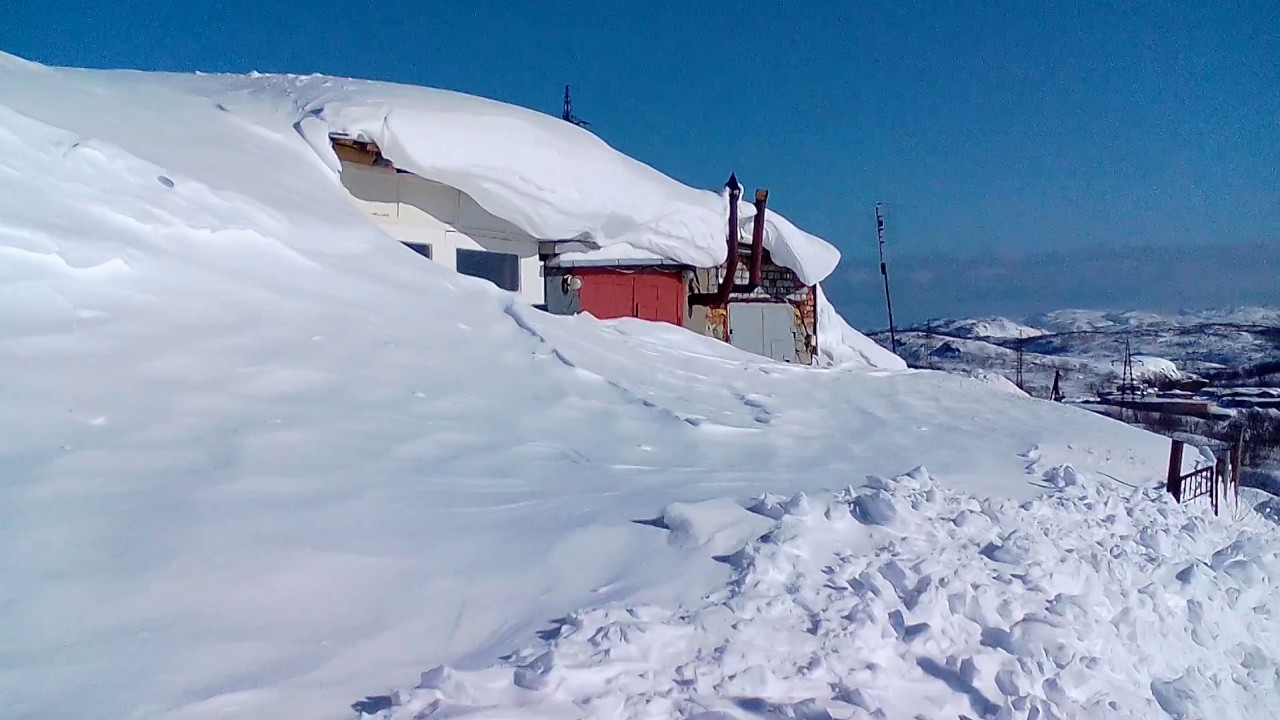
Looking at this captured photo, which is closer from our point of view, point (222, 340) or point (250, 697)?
point (250, 697)

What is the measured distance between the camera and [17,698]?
82.0 inches

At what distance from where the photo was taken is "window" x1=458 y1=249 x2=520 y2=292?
380 inches

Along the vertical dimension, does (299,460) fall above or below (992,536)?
above

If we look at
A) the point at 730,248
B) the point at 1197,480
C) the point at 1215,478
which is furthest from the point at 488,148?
the point at 1215,478

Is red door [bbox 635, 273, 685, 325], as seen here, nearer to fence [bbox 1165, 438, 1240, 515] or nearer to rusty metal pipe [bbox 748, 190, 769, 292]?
rusty metal pipe [bbox 748, 190, 769, 292]

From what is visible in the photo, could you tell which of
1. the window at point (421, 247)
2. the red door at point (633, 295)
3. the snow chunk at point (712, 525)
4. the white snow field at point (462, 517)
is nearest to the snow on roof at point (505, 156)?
the red door at point (633, 295)

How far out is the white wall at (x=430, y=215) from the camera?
8.74 meters

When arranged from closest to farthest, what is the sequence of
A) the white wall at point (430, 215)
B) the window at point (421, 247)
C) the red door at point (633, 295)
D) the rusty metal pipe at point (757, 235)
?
the white wall at point (430, 215) < the window at point (421, 247) < the red door at point (633, 295) < the rusty metal pipe at point (757, 235)

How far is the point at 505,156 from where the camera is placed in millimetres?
9023

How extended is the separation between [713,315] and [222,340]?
29.1ft

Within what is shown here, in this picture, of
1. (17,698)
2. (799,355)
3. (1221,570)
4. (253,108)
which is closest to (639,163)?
(799,355)

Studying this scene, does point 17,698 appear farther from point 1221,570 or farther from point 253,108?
point 253,108

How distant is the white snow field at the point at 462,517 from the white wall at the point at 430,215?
6.69 feet

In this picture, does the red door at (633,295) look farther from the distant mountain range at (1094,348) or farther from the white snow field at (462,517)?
the distant mountain range at (1094,348)
